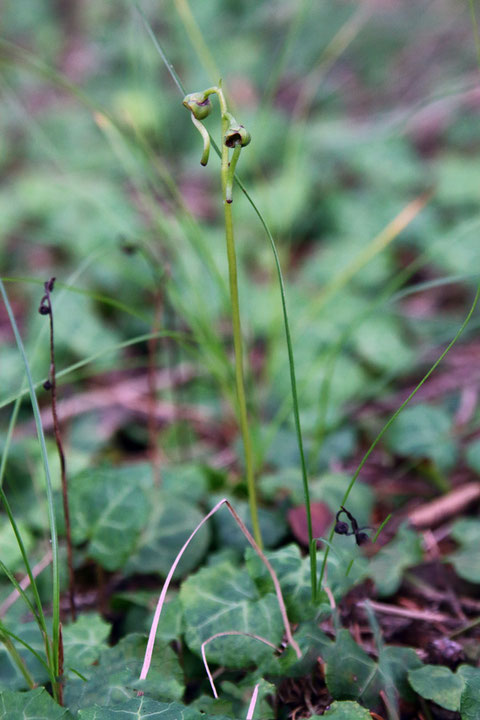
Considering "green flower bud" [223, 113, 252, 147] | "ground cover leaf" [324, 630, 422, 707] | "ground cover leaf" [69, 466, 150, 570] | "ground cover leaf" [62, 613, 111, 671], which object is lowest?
"ground cover leaf" [324, 630, 422, 707]

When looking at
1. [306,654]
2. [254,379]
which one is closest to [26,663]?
[306,654]

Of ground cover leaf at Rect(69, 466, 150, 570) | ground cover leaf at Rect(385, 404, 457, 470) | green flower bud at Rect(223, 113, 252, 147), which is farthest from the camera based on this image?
ground cover leaf at Rect(385, 404, 457, 470)

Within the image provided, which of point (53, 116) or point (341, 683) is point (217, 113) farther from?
point (341, 683)

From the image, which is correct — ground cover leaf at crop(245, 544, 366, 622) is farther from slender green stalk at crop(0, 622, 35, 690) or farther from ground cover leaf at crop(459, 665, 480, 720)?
slender green stalk at crop(0, 622, 35, 690)

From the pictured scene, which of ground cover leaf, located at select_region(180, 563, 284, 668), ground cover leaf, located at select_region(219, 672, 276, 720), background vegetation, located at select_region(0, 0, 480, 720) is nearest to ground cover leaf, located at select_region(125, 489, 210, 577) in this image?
background vegetation, located at select_region(0, 0, 480, 720)

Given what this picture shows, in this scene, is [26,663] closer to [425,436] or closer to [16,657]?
[16,657]
